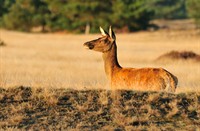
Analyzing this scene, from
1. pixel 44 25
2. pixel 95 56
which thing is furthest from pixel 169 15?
pixel 95 56

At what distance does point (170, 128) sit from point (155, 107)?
36.2 inches

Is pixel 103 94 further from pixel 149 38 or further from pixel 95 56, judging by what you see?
pixel 149 38

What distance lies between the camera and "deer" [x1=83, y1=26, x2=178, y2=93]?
12469mm

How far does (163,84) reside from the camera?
12.5 metres

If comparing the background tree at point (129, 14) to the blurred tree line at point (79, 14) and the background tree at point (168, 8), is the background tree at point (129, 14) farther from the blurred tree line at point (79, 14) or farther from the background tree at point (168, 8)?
the background tree at point (168, 8)

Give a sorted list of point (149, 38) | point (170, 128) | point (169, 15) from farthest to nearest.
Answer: point (169, 15), point (149, 38), point (170, 128)

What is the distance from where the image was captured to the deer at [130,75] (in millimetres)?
12469

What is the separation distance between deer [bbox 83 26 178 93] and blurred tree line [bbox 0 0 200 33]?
202 feet

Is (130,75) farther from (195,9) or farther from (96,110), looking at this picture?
(195,9)

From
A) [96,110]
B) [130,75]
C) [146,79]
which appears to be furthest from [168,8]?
[96,110]

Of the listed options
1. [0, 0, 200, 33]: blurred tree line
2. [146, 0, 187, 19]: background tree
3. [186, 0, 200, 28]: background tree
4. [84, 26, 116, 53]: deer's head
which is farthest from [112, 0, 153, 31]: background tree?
[84, 26, 116, 53]: deer's head

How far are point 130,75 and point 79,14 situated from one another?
66548 mm

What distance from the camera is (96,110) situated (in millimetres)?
10766

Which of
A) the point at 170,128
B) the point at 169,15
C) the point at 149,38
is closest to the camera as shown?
the point at 170,128
